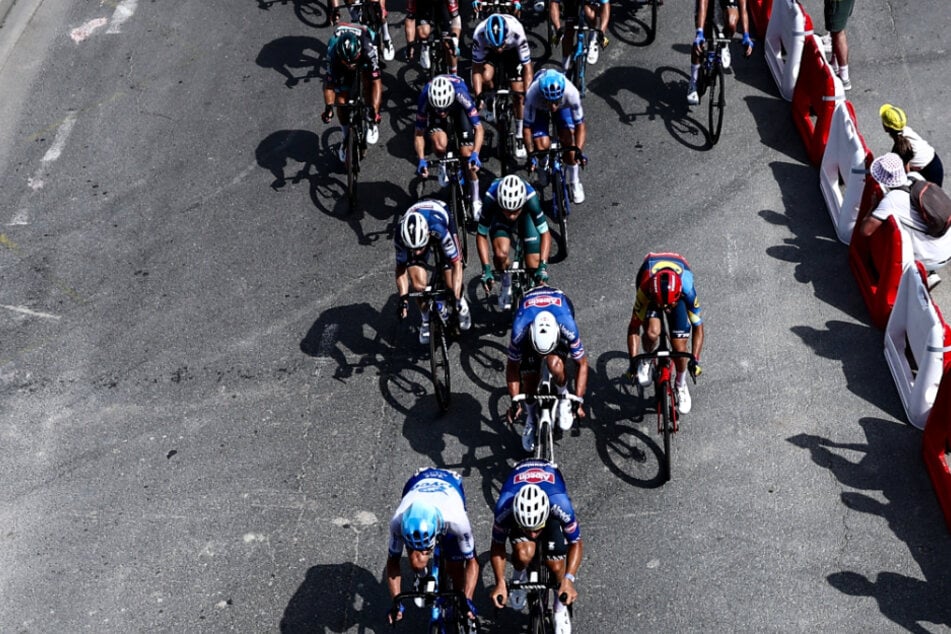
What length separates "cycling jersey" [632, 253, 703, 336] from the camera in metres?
10.1

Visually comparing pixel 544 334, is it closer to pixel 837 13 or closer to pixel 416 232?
pixel 416 232

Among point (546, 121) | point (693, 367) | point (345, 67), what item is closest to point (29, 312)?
point (345, 67)

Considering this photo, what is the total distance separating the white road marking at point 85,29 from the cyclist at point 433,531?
11.5 metres

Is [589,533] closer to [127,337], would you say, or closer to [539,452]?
[539,452]

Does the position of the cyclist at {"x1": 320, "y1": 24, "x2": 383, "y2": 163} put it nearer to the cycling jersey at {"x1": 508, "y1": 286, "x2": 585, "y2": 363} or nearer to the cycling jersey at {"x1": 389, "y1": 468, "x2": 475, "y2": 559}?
the cycling jersey at {"x1": 508, "y1": 286, "x2": 585, "y2": 363}

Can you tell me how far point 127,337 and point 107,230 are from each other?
6.76 feet

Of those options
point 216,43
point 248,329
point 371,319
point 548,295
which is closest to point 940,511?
point 548,295

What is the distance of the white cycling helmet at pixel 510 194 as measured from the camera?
1074 centimetres

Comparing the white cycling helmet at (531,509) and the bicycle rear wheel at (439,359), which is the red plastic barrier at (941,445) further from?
the bicycle rear wheel at (439,359)

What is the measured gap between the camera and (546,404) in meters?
9.77

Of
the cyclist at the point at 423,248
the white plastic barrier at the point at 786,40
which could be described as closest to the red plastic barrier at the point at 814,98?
the white plastic barrier at the point at 786,40

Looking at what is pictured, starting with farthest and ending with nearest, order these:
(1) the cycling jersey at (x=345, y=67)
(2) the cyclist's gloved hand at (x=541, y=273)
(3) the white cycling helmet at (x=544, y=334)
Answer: (1) the cycling jersey at (x=345, y=67) < (2) the cyclist's gloved hand at (x=541, y=273) < (3) the white cycling helmet at (x=544, y=334)

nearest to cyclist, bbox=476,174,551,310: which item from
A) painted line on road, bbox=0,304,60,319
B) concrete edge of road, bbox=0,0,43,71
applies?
painted line on road, bbox=0,304,60,319

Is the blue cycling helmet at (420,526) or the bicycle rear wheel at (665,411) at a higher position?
the blue cycling helmet at (420,526)
